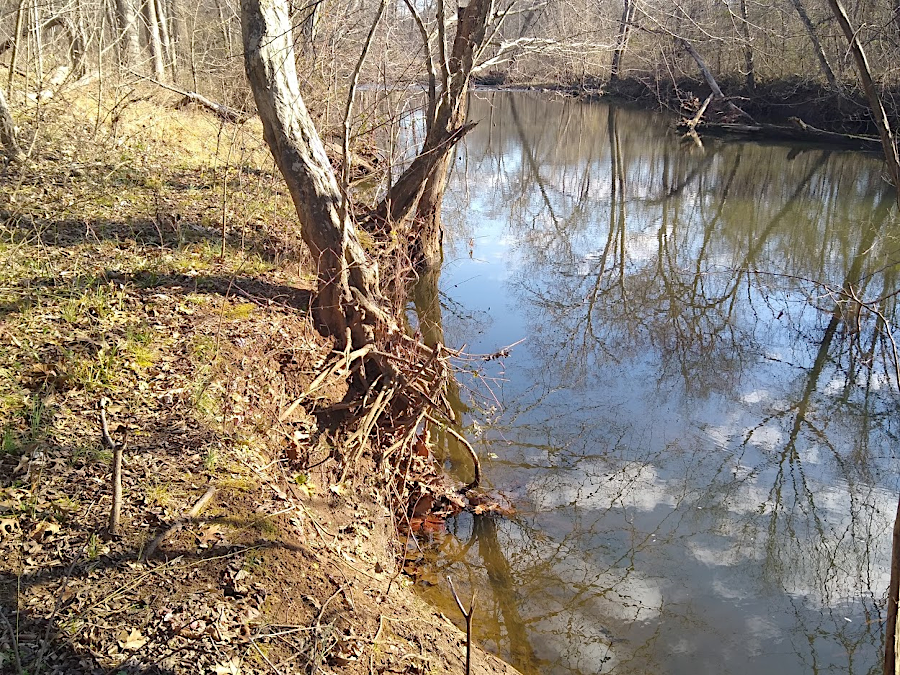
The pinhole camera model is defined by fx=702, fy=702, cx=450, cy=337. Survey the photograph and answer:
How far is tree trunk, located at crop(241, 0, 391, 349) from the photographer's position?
576 cm

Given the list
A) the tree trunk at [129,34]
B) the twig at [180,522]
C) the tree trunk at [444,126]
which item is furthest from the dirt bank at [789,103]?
the twig at [180,522]

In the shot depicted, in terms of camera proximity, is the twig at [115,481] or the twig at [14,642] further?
the twig at [115,481]

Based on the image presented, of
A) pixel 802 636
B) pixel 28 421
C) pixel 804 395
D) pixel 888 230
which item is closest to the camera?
pixel 28 421

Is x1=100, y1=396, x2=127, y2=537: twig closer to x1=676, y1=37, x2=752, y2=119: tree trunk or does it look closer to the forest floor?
the forest floor

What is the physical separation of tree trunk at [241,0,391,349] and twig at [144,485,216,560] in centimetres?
235

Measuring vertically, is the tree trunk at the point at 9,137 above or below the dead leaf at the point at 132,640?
above

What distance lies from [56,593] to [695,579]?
4.10 metres

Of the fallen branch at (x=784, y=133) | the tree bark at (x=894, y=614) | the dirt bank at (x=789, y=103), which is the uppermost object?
the dirt bank at (x=789, y=103)

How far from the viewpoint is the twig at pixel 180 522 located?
321cm

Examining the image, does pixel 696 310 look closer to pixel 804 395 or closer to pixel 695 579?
pixel 804 395

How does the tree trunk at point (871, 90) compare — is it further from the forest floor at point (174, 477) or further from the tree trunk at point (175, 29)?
the tree trunk at point (175, 29)

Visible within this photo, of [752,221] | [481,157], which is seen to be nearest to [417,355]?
[752,221]

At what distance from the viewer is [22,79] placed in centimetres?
1051

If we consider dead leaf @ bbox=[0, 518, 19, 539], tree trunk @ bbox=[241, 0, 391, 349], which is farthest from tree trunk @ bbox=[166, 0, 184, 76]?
dead leaf @ bbox=[0, 518, 19, 539]
